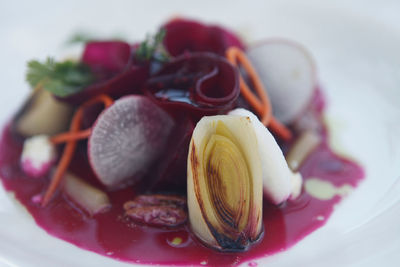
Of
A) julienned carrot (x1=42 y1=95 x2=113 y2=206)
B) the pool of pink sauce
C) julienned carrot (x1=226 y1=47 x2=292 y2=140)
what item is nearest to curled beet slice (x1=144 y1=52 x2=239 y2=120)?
julienned carrot (x1=226 y1=47 x2=292 y2=140)

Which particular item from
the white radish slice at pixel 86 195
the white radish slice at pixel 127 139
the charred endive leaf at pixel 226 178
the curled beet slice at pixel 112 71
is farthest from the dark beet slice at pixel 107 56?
the charred endive leaf at pixel 226 178

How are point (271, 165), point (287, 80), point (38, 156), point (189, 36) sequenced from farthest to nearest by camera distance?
1. point (287, 80)
2. point (189, 36)
3. point (38, 156)
4. point (271, 165)

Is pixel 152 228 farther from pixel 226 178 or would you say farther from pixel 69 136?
pixel 69 136

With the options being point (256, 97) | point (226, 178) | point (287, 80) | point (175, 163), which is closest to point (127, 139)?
point (175, 163)

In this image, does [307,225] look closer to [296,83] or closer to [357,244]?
[357,244]

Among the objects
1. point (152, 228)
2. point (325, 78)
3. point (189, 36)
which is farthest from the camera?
point (325, 78)
